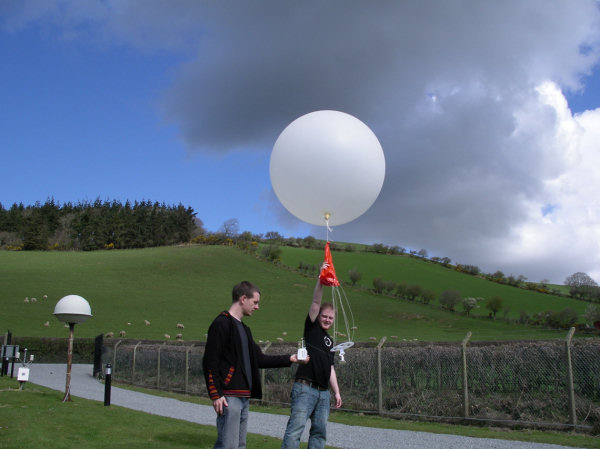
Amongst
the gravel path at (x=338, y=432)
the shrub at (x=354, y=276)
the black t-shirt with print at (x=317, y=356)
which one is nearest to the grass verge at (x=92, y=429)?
the gravel path at (x=338, y=432)

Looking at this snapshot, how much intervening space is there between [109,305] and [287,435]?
42.9 m

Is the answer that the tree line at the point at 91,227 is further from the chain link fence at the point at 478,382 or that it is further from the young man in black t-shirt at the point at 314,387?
the young man in black t-shirt at the point at 314,387

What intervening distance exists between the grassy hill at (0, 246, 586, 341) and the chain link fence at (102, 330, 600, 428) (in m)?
21.0

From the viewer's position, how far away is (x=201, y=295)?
49.9 m

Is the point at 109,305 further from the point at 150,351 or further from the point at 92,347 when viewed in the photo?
the point at 150,351

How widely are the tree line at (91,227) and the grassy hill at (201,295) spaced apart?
18529mm

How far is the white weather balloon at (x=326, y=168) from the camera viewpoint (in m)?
5.58

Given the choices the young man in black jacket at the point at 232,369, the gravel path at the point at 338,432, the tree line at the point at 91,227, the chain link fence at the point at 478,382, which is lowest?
the gravel path at the point at 338,432

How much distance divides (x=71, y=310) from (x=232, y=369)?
10.6 metres

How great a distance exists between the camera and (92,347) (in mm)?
29844

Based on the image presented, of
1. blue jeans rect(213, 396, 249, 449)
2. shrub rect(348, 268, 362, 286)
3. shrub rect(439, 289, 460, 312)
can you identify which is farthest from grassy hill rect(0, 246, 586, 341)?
blue jeans rect(213, 396, 249, 449)

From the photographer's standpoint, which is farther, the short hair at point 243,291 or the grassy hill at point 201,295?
the grassy hill at point 201,295

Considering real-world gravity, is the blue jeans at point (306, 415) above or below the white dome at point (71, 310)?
below

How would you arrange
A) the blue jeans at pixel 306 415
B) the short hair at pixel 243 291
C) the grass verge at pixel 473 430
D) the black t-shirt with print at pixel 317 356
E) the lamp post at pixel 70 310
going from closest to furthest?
the short hair at pixel 243 291 → the blue jeans at pixel 306 415 → the black t-shirt with print at pixel 317 356 → the grass verge at pixel 473 430 → the lamp post at pixel 70 310
